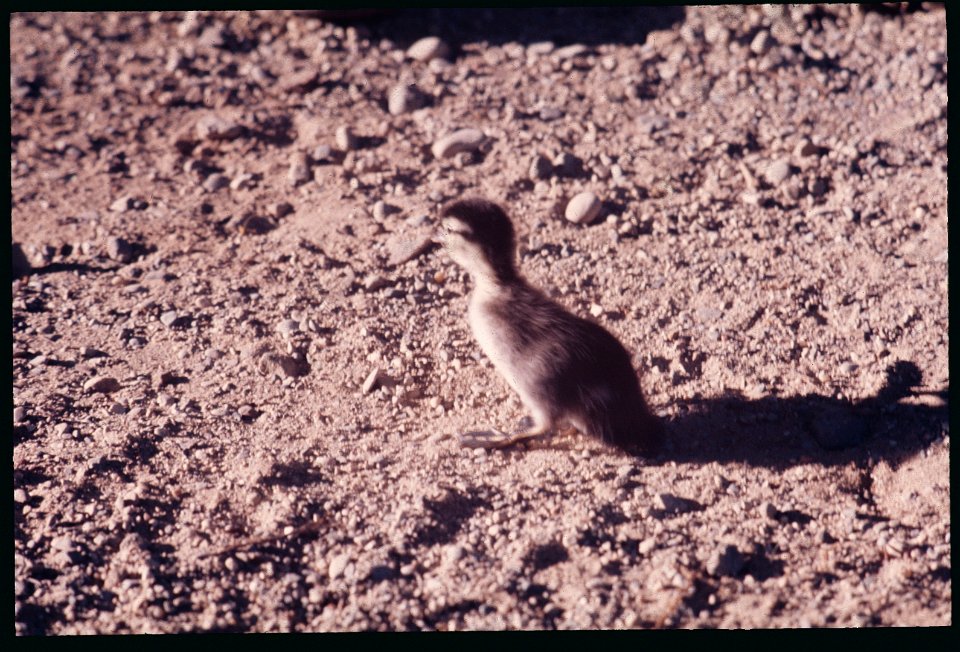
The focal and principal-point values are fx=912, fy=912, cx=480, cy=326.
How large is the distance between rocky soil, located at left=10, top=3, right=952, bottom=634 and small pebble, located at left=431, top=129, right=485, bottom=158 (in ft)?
0.05

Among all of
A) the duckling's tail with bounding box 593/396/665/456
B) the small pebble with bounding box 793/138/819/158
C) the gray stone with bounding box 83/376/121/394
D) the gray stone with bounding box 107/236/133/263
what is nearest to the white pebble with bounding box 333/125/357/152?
the gray stone with bounding box 107/236/133/263

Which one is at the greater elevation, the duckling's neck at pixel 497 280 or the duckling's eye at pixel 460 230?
the duckling's eye at pixel 460 230

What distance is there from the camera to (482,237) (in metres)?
4.73

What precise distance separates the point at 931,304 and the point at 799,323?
2.64ft

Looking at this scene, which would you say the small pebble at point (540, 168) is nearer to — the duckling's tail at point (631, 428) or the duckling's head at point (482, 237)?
the duckling's head at point (482, 237)

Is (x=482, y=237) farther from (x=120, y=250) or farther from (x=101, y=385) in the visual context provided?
(x=120, y=250)

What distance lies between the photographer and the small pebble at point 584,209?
627 centimetres

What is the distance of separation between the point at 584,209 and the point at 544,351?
195cm

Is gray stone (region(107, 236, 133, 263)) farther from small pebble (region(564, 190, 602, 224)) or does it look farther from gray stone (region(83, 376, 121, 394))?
small pebble (region(564, 190, 602, 224))

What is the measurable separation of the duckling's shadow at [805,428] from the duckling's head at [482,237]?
4.09 ft

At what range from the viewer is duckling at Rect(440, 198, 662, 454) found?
15.0ft

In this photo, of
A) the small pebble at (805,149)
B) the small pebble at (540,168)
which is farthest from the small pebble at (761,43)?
the small pebble at (540,168)

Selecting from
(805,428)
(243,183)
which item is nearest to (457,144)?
(243,183)

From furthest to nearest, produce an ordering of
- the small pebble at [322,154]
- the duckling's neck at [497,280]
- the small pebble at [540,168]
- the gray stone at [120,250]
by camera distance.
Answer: the small pebble at [322,154] → the small pebble at [540,168] → the gray stone at [120,250] → the duckling's neck at [497,280]
